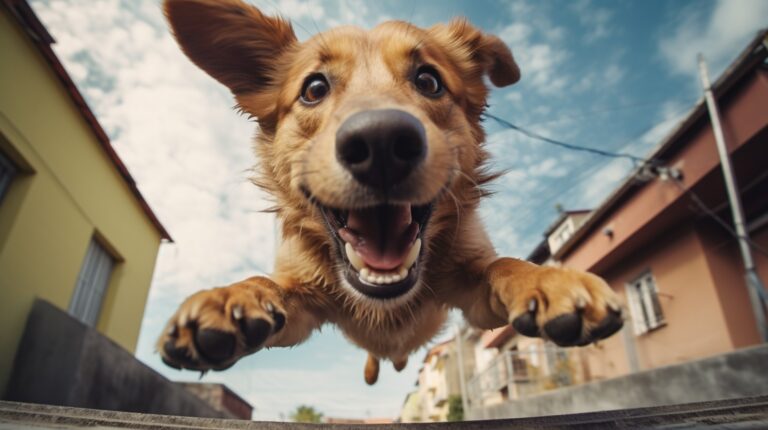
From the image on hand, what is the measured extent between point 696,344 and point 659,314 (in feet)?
5.18

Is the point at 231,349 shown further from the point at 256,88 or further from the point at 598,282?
the point at 256,88

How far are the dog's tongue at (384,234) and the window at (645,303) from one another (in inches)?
426

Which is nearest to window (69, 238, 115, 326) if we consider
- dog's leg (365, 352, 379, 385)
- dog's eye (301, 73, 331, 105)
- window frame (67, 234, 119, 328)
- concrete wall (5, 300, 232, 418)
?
window frame (67, 234, 119, 328)

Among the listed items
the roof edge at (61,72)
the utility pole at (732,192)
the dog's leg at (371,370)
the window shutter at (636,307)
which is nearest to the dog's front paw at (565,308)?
the dog's leg at (371,370)

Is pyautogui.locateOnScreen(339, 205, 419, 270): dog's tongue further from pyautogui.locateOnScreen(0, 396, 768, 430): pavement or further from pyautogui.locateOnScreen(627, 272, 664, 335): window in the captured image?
pyautogui.locateOnScreen(627, 272, 664, 335): window

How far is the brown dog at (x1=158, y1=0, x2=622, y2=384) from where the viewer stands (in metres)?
1.99

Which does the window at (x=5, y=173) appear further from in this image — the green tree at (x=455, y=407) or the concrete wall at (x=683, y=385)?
the green tree at (x=455, y=407)

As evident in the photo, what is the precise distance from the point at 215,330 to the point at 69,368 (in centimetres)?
533

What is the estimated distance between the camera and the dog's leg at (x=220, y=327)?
1900mm

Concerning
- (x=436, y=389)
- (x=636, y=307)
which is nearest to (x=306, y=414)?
(x=436, y=389)

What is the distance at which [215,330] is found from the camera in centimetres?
191

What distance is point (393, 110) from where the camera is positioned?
196cm

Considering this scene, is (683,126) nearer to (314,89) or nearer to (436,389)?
(314,89)

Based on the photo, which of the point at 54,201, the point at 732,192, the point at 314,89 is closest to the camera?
the point at 314,89
